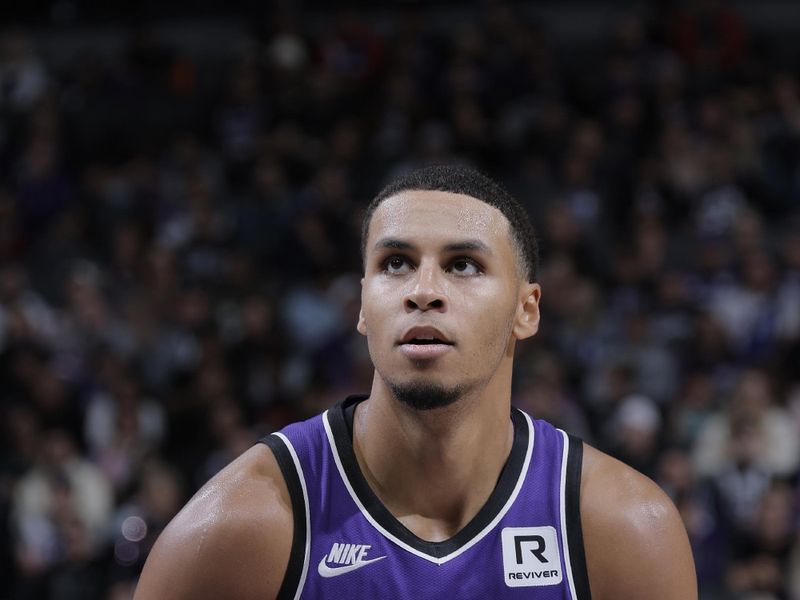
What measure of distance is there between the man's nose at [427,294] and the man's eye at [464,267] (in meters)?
0.08

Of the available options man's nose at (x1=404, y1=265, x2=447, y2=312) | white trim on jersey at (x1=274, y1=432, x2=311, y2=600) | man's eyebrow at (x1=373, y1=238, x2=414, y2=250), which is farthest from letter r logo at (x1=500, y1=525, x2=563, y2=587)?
man's eyebrow at (x1=373, y1=238, x2=414, y2=250)

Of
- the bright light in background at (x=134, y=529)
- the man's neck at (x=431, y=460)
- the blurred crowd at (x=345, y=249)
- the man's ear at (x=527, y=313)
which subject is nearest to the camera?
the man's neck at (x=431, y=460)

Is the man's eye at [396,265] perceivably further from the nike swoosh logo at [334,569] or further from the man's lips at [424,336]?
the nike swoosh logo at [334,569]

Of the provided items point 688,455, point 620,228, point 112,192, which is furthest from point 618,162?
point 112,192

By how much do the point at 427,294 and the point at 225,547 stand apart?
0.76 metres

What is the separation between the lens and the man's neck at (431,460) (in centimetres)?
313

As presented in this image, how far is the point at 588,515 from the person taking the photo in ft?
10.2

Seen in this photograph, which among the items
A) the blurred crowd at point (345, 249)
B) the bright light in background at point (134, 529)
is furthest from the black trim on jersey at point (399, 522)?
the bright light in background at point (134, 529)

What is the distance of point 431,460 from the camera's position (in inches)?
125

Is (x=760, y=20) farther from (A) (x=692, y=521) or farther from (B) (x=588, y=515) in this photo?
(B) (x=588, y=515)

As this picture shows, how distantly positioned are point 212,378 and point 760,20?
7137 mm

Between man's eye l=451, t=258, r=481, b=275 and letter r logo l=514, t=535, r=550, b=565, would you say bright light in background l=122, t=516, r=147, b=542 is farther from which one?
man's eye l=451, t=258, r=481, b=275

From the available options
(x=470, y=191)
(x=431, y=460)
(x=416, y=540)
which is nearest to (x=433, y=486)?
Result: (x=431, y=460)

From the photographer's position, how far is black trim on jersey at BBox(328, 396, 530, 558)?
3061mm
